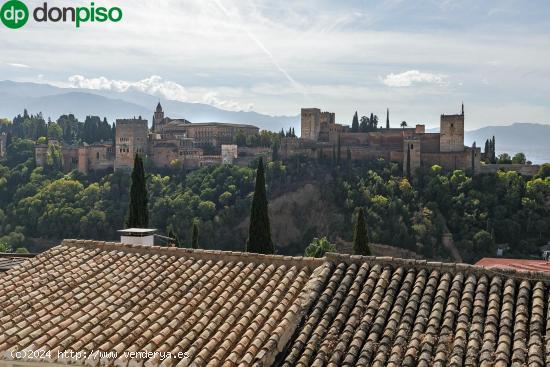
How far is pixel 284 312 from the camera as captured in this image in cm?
772

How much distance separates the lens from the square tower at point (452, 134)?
71700 mm

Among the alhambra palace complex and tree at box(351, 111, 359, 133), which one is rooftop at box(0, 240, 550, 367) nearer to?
the alhambra palace complex

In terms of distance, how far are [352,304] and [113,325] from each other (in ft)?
8.73

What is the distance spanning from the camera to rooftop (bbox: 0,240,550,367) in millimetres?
6793

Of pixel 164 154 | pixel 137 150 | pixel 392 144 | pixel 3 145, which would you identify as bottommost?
pixel 164 154

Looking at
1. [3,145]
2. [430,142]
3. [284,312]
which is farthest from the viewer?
[3,145]

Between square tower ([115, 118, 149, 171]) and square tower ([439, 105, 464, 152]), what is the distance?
33.9m

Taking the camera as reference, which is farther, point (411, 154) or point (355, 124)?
point (355, 124)

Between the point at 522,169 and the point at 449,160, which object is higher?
the point at 449,160

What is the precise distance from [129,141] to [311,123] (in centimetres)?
2137

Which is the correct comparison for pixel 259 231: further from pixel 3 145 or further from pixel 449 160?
pixel 3 145

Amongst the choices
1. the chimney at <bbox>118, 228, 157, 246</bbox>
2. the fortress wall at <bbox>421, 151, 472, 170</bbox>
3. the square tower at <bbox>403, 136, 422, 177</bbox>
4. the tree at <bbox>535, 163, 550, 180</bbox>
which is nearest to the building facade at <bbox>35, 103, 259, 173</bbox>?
the square tower at <bbox>403, 136, 422, 177</bbox>

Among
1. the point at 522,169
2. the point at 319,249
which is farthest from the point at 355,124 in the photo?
the point at 319,249

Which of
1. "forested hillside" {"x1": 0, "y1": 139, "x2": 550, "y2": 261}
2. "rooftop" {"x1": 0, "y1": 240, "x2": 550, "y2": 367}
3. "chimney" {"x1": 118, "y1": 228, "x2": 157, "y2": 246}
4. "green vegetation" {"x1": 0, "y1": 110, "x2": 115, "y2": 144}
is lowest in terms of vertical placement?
"forested hillside" {"x1": 0, "y1": 139, "x2": 550, "y2": 261}
